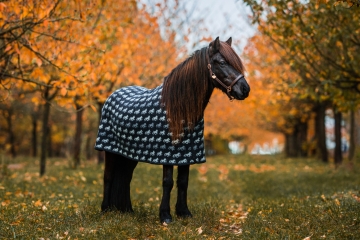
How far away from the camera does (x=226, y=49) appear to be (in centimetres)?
615

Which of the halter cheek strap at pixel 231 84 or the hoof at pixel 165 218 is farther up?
the halter cheek strap at pixel 231 84

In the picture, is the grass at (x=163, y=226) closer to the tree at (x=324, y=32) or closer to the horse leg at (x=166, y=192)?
the horse leg at (x=166, y=192)

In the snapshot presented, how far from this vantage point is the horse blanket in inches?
248

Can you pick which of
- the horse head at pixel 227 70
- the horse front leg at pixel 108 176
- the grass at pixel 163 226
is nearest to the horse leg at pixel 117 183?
the horse front leg at pixel 108 176

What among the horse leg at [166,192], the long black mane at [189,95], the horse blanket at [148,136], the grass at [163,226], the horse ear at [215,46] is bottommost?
the grass at [163,226]

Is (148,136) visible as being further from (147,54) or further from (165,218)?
(147,54)

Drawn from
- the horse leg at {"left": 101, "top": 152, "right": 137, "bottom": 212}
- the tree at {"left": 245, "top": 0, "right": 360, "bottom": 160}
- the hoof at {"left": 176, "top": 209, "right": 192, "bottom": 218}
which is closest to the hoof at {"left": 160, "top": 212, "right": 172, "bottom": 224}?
the hoof at {"left": 176, "top": 209, "right": 192, "bottom": 218}

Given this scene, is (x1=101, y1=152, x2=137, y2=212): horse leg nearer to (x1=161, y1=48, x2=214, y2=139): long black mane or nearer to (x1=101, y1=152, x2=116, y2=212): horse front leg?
(x1=101, y1=152, x2=116, y2=212): horse front leg

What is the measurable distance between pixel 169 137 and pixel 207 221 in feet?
4.83

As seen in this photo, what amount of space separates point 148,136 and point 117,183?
4.45ft

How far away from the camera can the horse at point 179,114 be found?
20.1 feet

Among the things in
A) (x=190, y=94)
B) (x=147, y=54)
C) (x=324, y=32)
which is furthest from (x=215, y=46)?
(x=147, y=54)

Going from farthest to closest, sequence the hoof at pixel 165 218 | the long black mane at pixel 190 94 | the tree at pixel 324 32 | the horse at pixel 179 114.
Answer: the tree at pixel 324 32, the hoof at pixel 165 218, the long black mane at pixel 190 94, the horse at pixel 179 114

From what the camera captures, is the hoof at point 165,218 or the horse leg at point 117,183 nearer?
the hoof at point 165,218
